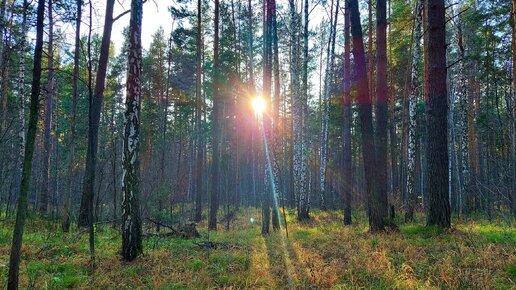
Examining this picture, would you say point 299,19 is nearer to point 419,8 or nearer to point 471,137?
point 419,8

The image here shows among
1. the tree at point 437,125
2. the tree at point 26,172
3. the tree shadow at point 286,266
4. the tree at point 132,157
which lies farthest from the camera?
the tree at point 437,125

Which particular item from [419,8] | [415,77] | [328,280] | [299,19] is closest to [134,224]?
[328,280]

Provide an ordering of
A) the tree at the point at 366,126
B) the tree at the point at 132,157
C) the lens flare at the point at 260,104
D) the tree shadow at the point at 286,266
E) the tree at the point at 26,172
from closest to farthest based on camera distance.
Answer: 1. the tree at the point at 26,172
2. the tree shadow at the point at 286,266
3. the tree at the point at 132,157
4. the tree at the point at 366,126
5. the lens flare at the point at 260,104

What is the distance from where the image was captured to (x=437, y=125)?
25.0 ft

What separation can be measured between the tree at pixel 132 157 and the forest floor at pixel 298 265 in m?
0.39

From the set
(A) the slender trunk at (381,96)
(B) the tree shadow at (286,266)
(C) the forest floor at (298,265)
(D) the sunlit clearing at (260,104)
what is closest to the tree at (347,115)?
(A) the slender trunk at (381,96)

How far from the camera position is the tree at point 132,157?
625 centimetres

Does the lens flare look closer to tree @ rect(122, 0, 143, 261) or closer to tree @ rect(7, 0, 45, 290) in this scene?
tree @ rect(122, 0, 143, 261)

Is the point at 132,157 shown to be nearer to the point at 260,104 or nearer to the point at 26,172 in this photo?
the point at 26,172

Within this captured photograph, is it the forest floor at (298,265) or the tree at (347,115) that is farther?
the tree at (347,115)

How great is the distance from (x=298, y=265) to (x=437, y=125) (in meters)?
4.69

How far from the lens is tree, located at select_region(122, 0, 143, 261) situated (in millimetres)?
6254

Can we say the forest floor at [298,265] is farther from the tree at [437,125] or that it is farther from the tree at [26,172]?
the tree at [26,172]

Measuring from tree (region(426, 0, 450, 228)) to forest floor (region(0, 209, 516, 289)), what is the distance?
1.75ft
